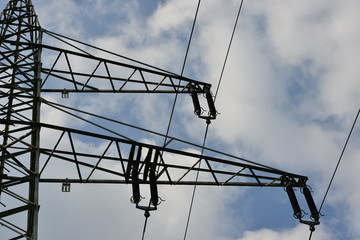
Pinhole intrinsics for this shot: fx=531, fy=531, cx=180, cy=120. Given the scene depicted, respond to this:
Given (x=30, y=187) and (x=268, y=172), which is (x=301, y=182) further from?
(x=30, y=187)

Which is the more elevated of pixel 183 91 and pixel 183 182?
pixel 183 91

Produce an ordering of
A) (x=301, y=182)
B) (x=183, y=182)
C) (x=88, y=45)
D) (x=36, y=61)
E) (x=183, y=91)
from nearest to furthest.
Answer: (x=183, y=182), (x=301, y=182), (x=36, y=61), (x=183, y=91), (x=88, y=45)

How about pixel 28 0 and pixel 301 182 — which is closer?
pixel 301 182

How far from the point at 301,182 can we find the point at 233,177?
6.65 feet

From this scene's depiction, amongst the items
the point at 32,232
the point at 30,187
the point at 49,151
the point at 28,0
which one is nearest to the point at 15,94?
the point at 49,151

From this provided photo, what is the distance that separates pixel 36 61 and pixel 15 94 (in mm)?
2490

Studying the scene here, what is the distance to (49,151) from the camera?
1255cm

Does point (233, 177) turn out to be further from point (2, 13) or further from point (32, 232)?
point (2, 13)

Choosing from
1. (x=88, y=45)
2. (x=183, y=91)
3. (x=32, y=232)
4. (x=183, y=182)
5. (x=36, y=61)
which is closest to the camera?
(x=32, y=232)

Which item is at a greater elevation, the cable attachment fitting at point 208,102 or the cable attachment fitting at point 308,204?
the cable attachment fitting at point 208,102

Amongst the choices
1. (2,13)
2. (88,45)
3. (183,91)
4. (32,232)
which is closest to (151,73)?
(183,91)

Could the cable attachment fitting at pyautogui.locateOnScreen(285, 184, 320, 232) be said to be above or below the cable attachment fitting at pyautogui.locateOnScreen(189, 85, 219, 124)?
below

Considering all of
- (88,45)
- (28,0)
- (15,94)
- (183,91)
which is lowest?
(15,94)

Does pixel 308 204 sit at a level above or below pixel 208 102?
below
